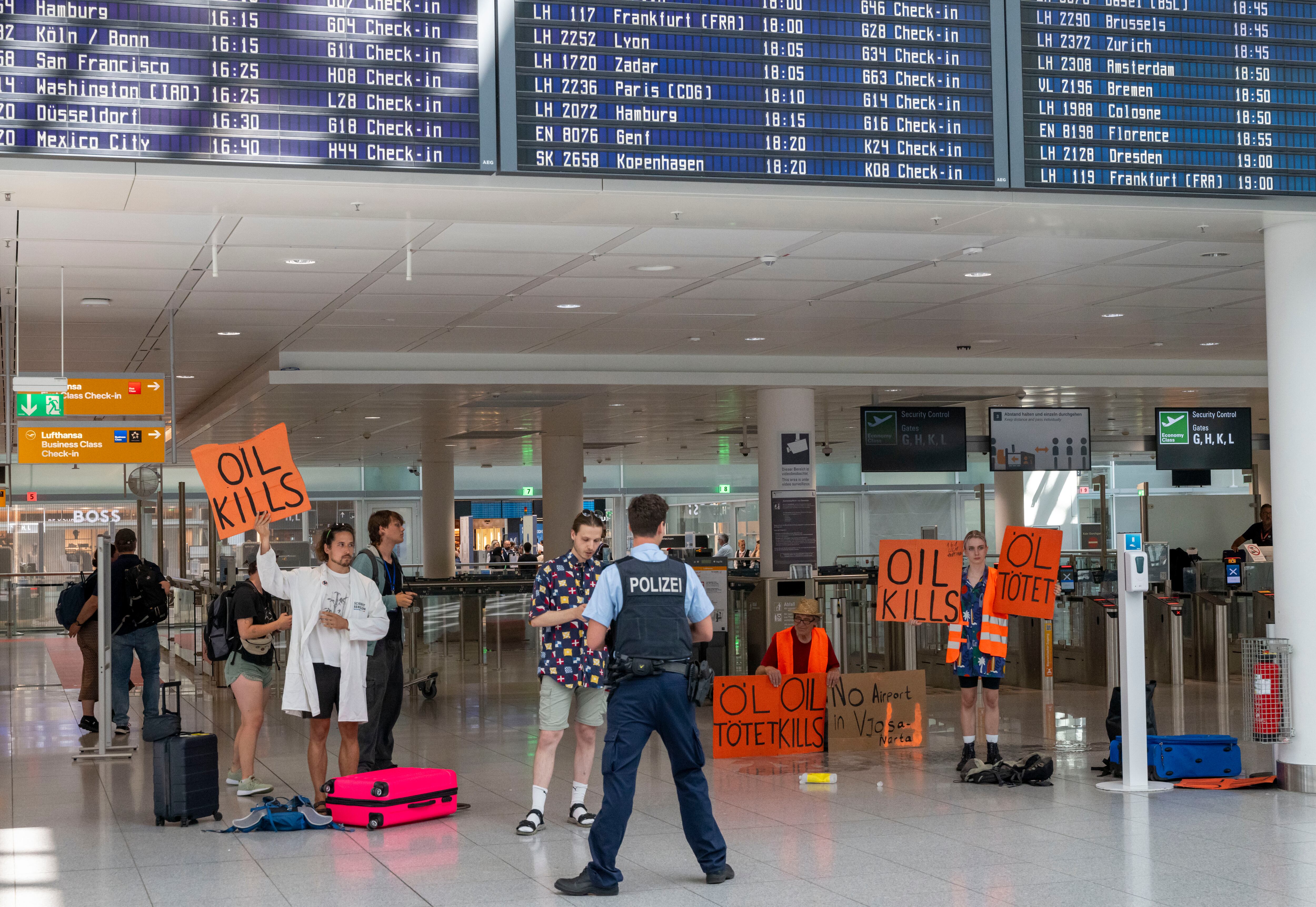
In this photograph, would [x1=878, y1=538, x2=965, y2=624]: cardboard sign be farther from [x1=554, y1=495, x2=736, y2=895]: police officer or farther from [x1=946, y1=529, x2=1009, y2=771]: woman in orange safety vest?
[x1=554, y1=495, x2=736, y2=895]: police officer

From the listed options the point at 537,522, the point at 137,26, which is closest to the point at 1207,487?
the point at 537,522

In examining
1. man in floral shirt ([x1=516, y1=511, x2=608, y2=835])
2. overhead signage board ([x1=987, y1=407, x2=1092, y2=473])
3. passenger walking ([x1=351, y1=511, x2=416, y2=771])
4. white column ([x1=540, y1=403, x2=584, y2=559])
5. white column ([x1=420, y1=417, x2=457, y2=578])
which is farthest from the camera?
white column ([x1=420, y1=417, x2=457, y2=578])

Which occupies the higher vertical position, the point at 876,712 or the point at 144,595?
the point at 144,595

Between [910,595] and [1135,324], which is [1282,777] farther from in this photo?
[1135,324]

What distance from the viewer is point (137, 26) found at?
5359mm

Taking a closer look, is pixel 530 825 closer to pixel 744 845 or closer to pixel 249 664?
pixel 744 845

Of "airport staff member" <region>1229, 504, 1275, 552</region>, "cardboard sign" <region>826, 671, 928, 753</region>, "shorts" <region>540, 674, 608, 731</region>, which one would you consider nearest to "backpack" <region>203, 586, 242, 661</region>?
"shorts" <region>540, 674, 608, 731</region>

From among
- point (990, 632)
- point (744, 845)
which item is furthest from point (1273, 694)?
point (744, 845)

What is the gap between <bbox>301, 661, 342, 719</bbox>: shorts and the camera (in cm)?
710

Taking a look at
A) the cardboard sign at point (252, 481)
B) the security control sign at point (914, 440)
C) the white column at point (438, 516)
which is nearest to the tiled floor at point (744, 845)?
the cardboard sign at point (252, 481)

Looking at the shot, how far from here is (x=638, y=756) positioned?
543 centimetres

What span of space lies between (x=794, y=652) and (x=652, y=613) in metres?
4.07

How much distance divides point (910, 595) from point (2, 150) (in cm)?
629

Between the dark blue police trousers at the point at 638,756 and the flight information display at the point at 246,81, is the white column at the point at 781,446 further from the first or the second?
the flight information display at the point at 246,81
